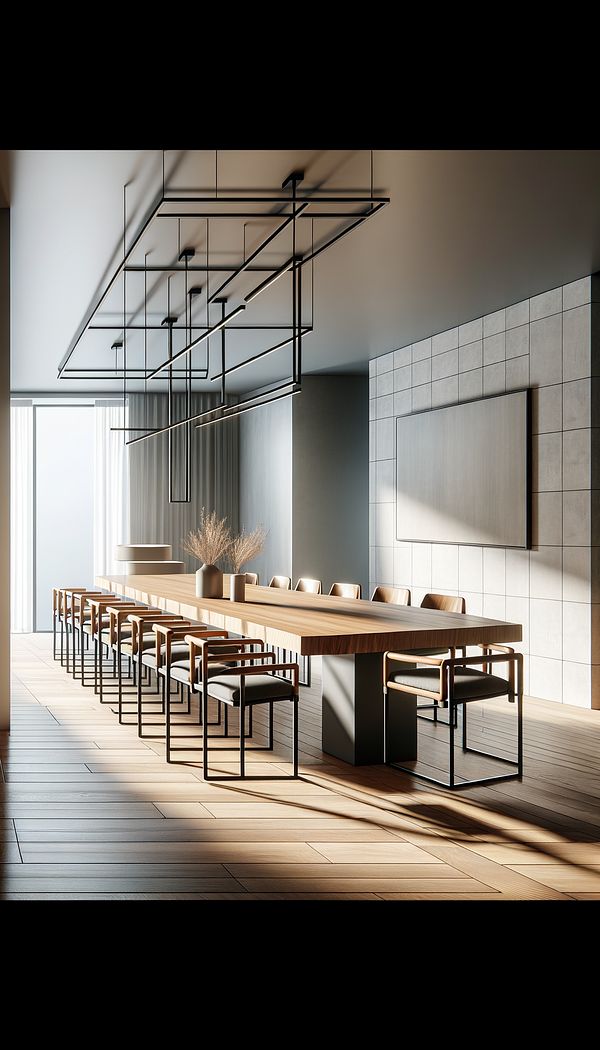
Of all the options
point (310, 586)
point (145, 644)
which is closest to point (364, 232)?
point (145, 644)

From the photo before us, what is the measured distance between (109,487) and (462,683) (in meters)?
8.92

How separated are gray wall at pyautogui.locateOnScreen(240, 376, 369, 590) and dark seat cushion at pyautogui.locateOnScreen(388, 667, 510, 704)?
22.0 ft

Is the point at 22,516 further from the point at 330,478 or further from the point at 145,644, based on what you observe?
the point at 145,644

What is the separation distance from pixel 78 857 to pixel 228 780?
1.43 metres

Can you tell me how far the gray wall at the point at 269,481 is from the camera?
12.2 meters

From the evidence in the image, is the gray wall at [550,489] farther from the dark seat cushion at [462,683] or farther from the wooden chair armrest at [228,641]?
the wooden chair armrest at [228,641]

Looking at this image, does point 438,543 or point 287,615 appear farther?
point 438,543

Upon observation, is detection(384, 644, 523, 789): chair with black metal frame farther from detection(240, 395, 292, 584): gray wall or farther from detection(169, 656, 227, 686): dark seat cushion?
detection(240, 395, 292, 584): gray wall

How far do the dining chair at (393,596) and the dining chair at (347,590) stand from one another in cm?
17

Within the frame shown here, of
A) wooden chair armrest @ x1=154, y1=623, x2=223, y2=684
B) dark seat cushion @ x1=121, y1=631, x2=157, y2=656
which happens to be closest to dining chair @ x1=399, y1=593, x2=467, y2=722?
wooden chair armrest @ x1=154, y1=623, x2=223, y2=684
